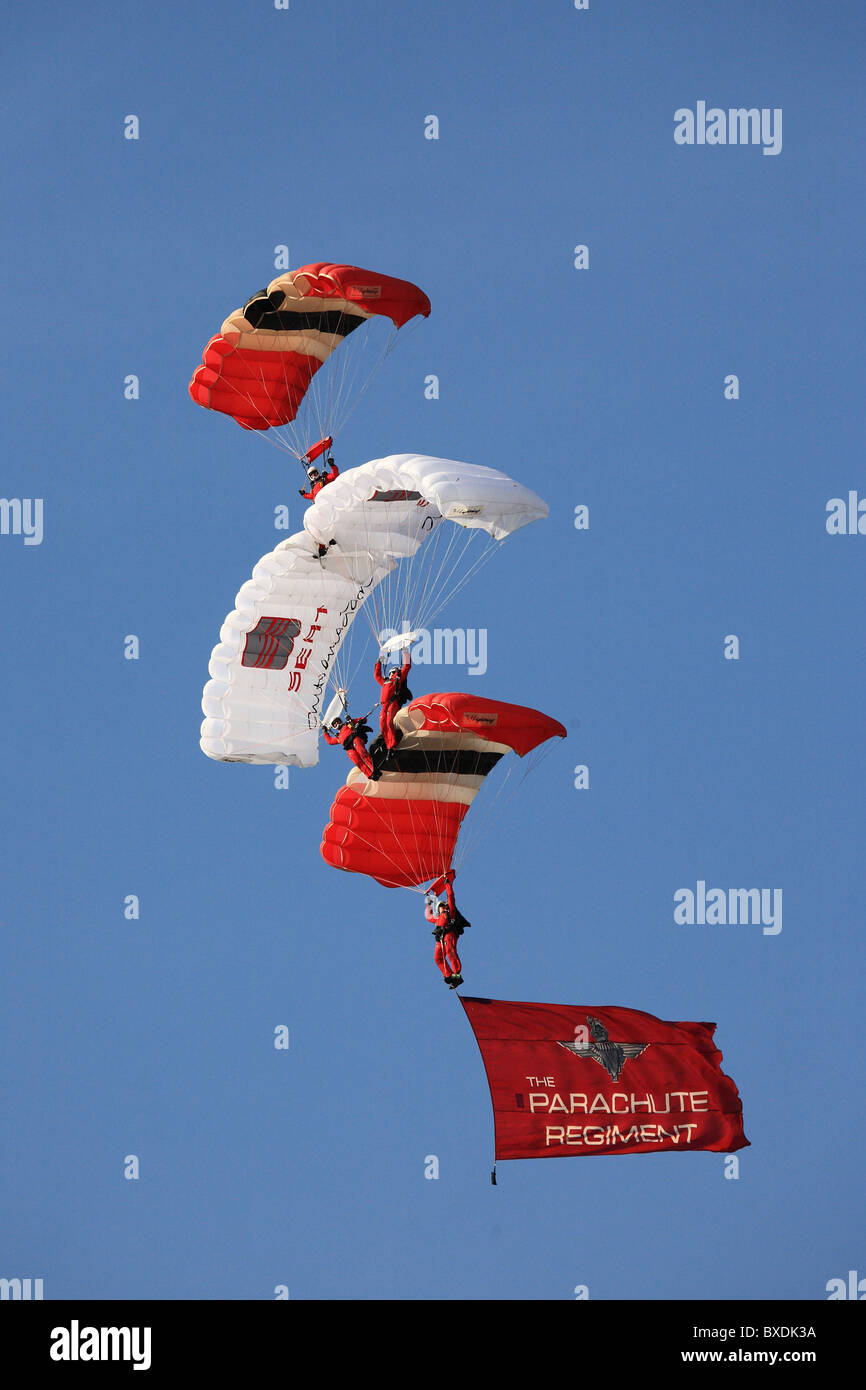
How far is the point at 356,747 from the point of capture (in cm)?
2834

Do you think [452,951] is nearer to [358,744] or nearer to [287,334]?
[358,744]

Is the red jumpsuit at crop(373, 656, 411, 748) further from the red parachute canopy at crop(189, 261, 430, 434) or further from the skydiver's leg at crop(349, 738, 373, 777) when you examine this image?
the red parachute canopy at crop(189, 261, 430, 434)

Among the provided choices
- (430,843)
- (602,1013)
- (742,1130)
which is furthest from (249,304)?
(742,1130)

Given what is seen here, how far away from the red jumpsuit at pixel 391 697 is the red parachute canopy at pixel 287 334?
4114 mm

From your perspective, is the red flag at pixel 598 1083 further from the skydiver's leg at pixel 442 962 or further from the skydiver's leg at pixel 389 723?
the skydiver's leg at pixel 389 723

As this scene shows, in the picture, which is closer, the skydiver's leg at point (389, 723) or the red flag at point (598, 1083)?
the skydiver's leg at point (389, 723)

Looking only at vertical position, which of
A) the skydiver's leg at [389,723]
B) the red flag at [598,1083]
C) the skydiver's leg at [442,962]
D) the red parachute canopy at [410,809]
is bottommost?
the red flag at [598,1083]

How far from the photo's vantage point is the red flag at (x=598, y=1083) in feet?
96.2

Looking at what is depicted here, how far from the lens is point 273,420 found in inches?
1203

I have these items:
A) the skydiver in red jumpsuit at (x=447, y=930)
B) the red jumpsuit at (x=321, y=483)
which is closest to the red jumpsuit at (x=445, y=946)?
the skydiver in red jumpsuit at (x=447, y=930)

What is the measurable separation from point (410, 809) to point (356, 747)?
1208mm

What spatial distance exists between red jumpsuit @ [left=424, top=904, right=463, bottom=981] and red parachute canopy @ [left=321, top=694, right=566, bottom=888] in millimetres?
826

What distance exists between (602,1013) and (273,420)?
8.53 m
